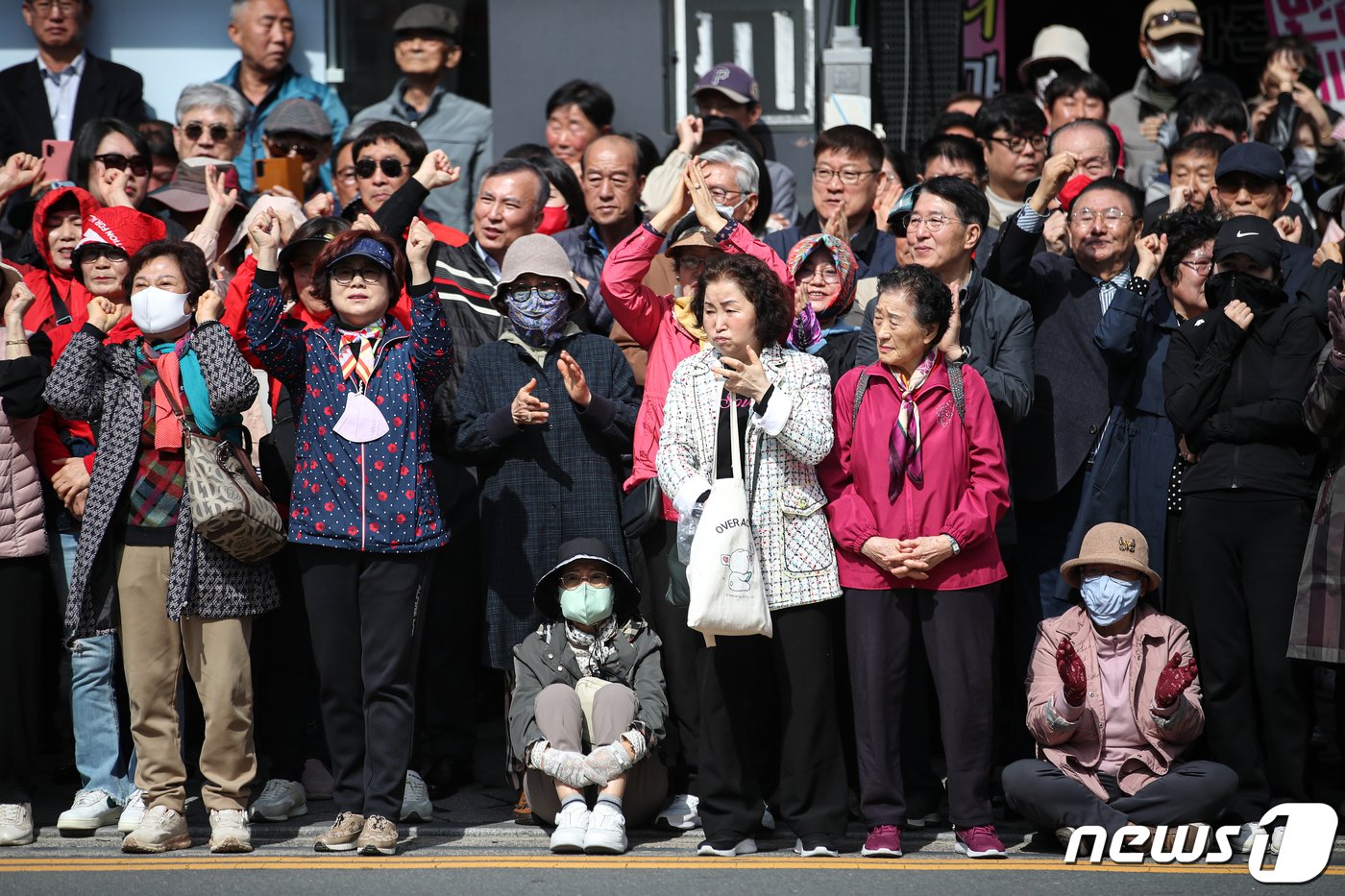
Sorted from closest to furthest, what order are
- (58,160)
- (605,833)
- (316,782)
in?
(605,833), (316,782), (58,160)

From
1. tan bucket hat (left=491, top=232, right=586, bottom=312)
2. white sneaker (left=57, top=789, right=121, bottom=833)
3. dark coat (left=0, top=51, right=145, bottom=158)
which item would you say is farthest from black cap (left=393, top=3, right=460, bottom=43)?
white sneaker (left=57, top=789, right=121, bottom=833)

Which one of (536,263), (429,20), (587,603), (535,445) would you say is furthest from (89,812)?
(429,20)

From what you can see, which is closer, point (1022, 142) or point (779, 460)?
point (779, 460)

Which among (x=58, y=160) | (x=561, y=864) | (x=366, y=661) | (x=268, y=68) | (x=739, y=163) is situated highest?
(x=268, y=68)

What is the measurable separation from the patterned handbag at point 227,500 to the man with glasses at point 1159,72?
6339mm

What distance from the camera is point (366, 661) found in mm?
6516

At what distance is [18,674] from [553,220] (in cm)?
358

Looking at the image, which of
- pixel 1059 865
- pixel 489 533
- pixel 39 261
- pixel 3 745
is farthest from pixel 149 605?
pixel 1059 865

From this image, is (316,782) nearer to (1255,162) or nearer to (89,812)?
(89,812)

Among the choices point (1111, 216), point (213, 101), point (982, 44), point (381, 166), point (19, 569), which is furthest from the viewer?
point (982, 44)

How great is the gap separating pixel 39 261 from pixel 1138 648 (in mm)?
5399

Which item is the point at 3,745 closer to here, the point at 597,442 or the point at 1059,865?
the point at 597,442

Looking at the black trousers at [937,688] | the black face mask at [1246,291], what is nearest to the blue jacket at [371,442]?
the black trousers at [937,688]

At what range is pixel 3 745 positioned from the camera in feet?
21.8
